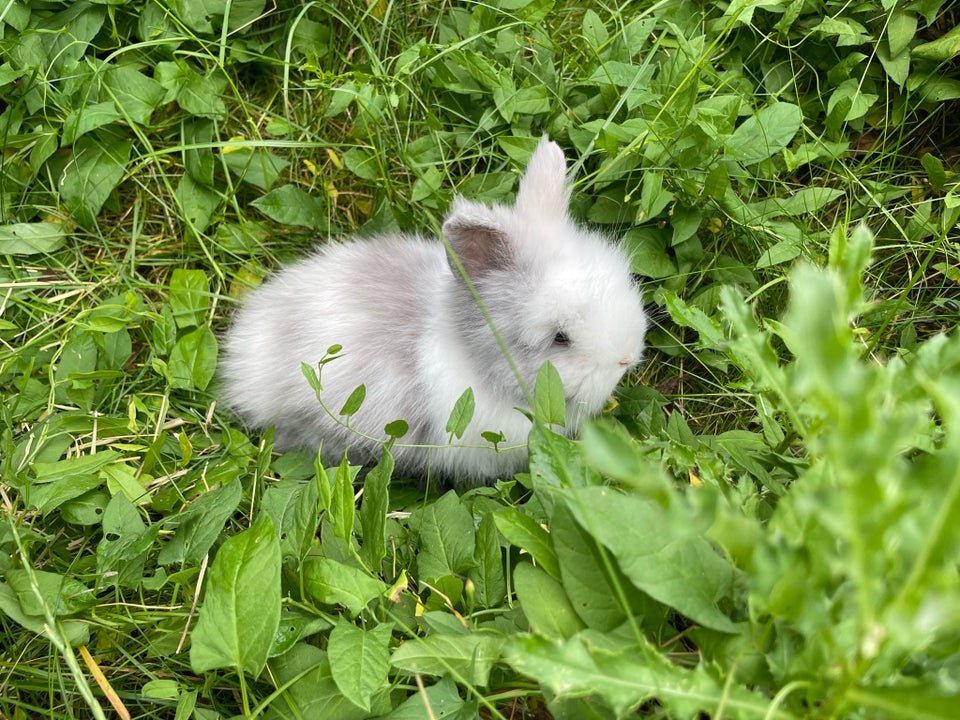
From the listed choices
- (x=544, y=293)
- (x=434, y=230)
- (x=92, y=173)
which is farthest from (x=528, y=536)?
(x=92, y=173)

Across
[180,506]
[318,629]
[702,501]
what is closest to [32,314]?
[180,506]

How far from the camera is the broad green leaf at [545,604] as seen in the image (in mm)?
1765

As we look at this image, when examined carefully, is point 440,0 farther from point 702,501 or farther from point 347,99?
point 702,501

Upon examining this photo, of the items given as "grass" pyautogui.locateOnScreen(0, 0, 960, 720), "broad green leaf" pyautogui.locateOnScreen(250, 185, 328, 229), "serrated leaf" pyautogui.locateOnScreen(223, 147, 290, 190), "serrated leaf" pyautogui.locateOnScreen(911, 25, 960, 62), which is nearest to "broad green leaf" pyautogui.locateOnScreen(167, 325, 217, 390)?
"grass" pyautogui.locateOnScreen(0, 0, 960, 720)

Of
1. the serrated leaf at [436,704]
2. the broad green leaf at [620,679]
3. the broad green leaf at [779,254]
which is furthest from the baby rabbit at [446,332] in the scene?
the broad green leaf at [620,679]

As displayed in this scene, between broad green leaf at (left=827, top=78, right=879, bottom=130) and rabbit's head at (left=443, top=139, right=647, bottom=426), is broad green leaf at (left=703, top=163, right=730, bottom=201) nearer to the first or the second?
rabbit's head at (left=443, top=139, right=647, bottom=426)

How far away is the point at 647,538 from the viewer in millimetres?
1643

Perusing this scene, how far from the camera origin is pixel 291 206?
10.7ft

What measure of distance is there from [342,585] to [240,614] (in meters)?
0.27

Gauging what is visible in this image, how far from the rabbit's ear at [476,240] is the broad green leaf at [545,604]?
1016mm

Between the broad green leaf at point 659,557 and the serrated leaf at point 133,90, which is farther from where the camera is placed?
the serrated leaf at point 133,90

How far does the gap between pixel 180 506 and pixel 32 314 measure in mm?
1150

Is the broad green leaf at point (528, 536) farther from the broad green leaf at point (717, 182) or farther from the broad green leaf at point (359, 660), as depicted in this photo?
the broad green leaf at point (717, 182)

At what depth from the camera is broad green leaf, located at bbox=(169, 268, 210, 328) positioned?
3.23 m
